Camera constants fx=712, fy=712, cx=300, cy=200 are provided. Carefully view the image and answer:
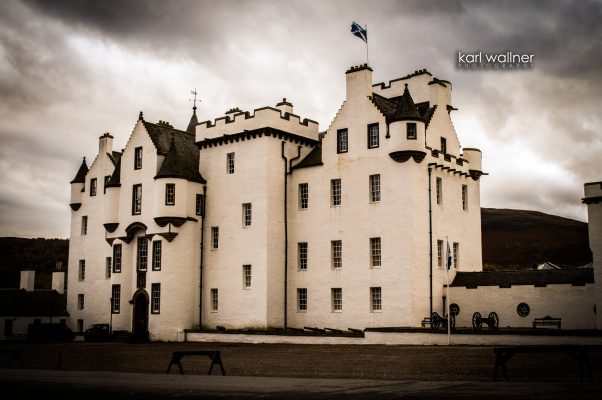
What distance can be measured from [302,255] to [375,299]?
6.80 meters

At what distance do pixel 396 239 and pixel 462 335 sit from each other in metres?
9.14

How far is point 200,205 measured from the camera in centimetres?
5234

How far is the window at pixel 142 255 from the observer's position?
53.0 metres

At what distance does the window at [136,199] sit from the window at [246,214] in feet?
29.1

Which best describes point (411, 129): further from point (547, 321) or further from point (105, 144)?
point (105, 144)

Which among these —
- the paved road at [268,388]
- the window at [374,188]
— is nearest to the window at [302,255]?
the window at [374,188]

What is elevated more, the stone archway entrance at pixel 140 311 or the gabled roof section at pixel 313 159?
the gabled roof section at pixel 313 159

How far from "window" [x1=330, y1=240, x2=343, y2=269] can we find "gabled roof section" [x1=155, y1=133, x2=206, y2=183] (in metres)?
11.7

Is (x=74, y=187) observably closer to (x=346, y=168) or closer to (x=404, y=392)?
(x=346, y=168)

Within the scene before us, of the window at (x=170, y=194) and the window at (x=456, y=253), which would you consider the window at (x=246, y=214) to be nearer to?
the window at (x=170, y=194)

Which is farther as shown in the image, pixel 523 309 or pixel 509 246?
pixel 509 246

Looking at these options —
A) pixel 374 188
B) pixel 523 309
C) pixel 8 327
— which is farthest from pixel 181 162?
pixel 8 327

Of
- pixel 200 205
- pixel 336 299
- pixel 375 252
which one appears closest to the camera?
pixel 375 252

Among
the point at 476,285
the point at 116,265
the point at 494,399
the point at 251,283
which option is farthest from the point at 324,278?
the point at 494,399
